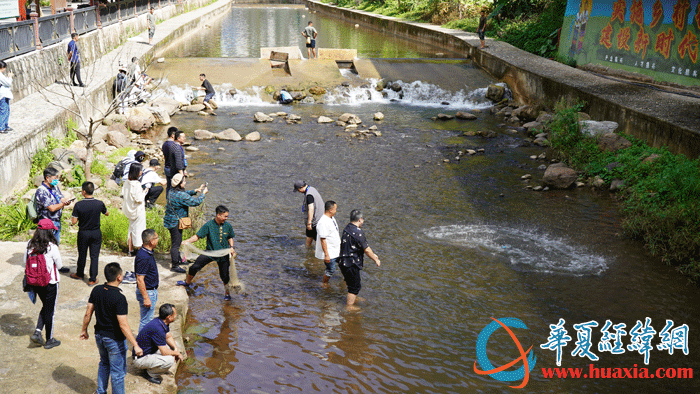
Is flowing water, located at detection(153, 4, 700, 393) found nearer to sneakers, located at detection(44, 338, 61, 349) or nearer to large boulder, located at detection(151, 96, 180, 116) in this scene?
sneakers, located at detection(44, 338, 61, 349)

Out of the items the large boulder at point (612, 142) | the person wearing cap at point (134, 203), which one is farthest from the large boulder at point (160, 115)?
the large boulder at point (612, 142)

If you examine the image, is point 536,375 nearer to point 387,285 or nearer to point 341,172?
point 387,285

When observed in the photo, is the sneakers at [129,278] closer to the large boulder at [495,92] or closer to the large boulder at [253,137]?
the large boulder at [253,137]

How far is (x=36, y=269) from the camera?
6.64 m

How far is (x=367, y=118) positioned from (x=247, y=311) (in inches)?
557

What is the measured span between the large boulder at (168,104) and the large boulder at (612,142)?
14348 mm

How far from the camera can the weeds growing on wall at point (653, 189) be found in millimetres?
10828

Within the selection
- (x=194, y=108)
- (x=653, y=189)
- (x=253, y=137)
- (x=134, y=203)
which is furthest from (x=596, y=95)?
(x=134, y=203)

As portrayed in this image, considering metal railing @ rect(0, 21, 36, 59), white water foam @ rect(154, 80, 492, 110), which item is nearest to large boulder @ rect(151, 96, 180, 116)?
white water foam @ rect(154, 80, 492, 110)

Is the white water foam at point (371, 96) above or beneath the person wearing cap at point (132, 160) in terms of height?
beneath

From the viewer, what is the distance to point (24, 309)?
25.2ft

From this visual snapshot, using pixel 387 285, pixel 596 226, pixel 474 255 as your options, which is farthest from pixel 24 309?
pixel 596 226

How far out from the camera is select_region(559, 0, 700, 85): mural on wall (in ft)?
59.0

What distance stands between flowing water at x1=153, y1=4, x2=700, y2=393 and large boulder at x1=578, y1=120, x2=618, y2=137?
69.9 inches
